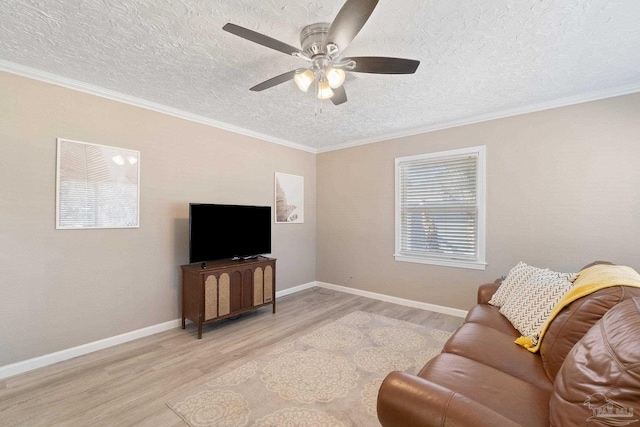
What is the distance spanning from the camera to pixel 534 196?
3115mm

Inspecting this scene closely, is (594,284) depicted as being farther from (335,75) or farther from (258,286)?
(258,286)

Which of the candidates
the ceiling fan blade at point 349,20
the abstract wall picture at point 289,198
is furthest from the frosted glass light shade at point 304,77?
the abstract wall picture at point 289,198

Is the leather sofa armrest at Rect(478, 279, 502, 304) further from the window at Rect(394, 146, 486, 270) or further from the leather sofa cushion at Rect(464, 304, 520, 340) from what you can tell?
the window at Rect(394, 146, 486, 270)

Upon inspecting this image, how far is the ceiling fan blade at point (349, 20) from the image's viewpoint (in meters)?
1.27

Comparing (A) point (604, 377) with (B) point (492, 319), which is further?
(B) point (492, 319)

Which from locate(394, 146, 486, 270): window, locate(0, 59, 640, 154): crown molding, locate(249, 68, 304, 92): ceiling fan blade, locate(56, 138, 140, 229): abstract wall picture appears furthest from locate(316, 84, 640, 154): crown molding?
locate(56, 138, 140, 229): abstract wall picture

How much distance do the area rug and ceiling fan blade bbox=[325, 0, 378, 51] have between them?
2328mm

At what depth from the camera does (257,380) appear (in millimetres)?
2189

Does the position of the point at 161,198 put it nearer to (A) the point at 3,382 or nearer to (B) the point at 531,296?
(A) the point at 3,382

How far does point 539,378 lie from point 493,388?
1.23ft

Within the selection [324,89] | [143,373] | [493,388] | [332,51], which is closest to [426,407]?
[493,388]

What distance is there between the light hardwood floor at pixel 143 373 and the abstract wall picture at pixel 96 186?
1283 mm

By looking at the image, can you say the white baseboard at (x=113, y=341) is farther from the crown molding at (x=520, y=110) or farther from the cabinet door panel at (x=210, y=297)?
the crown molding at (x=520, y=110)

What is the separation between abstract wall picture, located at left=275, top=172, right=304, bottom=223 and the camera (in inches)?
177
